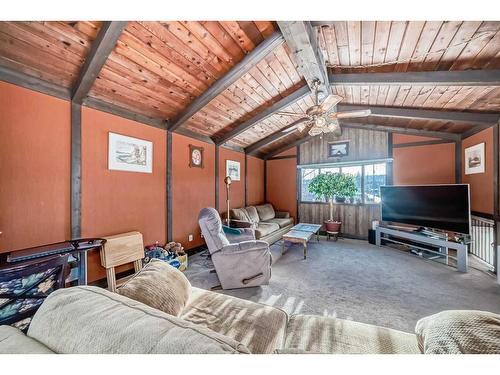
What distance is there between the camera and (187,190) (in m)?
3.99

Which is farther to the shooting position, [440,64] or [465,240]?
[465,240]

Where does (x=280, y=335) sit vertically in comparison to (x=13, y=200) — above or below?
below

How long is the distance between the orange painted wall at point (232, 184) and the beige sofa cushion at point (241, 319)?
3.43 metres

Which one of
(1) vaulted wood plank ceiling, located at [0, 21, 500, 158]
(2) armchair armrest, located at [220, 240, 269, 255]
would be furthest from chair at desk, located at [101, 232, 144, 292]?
(1) vaulted wood plank ceiling, located at [0, 21, 500, 158]

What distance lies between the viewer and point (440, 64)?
2.39 meters

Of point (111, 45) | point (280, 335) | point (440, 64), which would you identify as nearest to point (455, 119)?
point (440, 64)

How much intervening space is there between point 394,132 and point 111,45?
5726 mm

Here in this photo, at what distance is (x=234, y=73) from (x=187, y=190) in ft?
7.85

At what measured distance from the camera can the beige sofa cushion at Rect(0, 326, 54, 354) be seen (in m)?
0.61

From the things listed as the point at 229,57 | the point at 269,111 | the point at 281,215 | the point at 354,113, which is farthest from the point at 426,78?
the point at 281,215

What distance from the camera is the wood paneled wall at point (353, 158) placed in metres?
5.03

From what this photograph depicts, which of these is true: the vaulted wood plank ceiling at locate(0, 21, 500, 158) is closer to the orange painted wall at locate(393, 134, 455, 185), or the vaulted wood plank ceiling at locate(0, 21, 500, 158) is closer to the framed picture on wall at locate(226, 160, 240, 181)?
the orange painted wall at locate(393, 134, 455, 185)
